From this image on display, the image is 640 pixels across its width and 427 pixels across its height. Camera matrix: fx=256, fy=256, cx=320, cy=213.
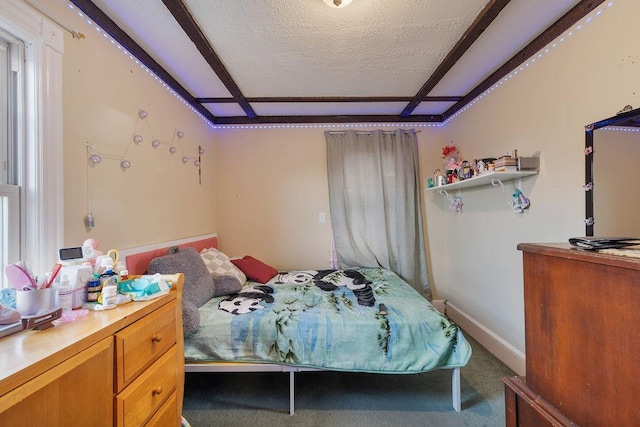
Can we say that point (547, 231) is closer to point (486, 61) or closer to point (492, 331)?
point (492, 331)

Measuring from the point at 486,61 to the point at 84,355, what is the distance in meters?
2.87

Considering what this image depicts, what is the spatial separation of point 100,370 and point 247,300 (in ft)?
3.80

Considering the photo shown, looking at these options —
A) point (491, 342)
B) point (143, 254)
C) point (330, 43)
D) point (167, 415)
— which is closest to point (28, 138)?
point (143, 254)

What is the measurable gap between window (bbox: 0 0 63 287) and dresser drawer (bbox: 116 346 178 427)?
691 millimetres

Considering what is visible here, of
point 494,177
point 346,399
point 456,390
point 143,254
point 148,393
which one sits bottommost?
point 346,399

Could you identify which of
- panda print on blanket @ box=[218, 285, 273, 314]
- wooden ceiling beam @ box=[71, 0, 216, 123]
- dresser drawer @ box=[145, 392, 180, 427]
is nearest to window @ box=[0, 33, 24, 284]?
wooden ceiling beam @ box=[71, 0, 216, 123]

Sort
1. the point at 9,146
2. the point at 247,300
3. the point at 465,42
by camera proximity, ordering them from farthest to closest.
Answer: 1. the point at 247,300
2. the point at 465,42
3. the point at 9,146

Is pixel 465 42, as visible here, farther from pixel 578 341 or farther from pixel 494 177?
pixel 578 341

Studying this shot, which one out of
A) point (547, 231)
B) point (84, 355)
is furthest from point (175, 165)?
point (547, 231)

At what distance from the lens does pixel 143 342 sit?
0.99 m

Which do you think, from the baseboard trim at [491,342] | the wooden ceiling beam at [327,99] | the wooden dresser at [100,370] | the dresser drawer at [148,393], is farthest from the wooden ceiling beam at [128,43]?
the baseboard trim at [491,342]

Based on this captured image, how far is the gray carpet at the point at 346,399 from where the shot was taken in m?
1.58

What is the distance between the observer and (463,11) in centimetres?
150

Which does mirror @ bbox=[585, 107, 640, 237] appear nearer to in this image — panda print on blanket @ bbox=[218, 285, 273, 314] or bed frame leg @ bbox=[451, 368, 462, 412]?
bed frame leg @ bbox=[451, 368, 462, 412]
